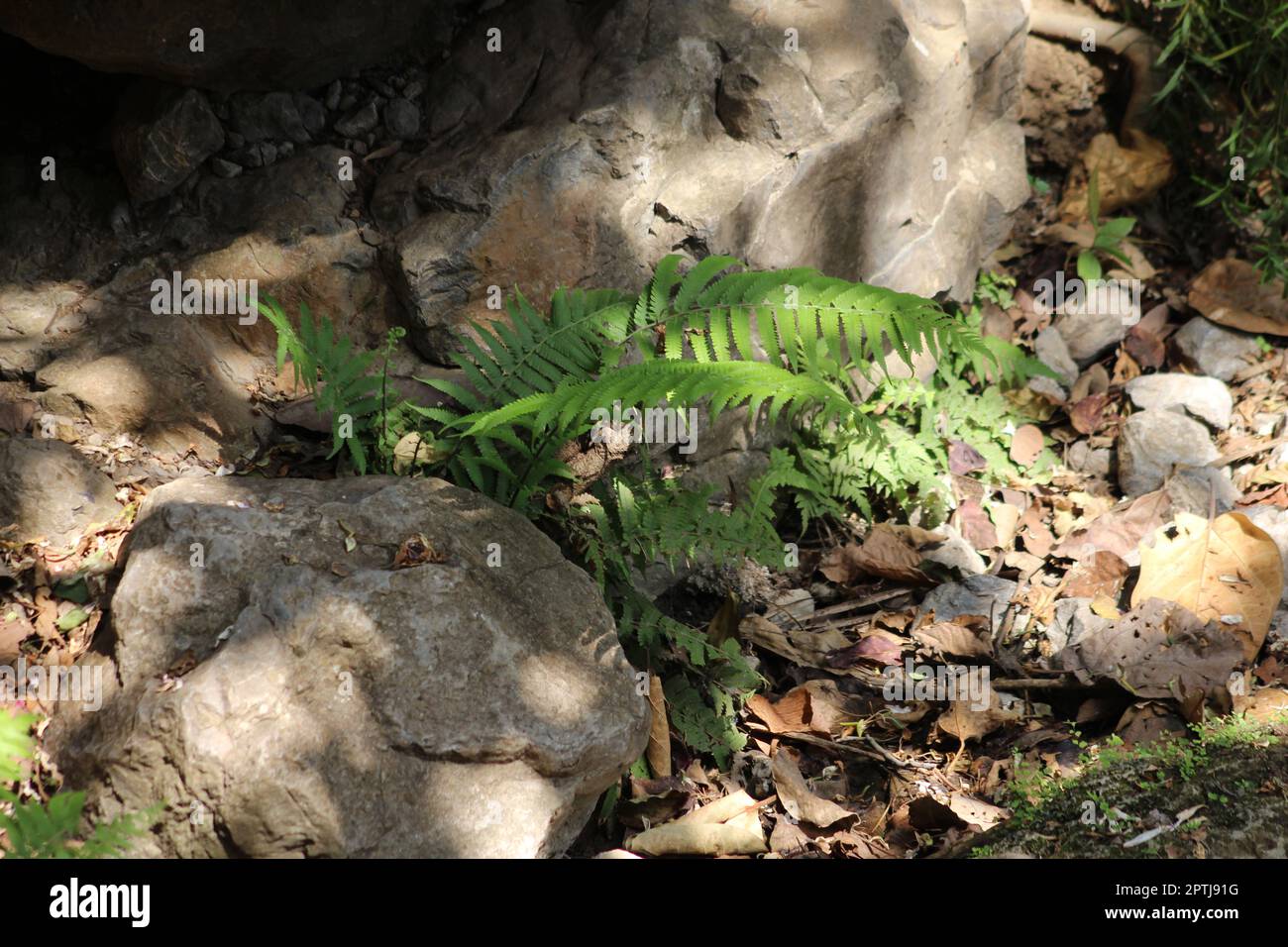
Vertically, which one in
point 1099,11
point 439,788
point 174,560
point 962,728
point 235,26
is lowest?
point 962,728

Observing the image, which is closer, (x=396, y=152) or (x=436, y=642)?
(x=436, y=642)

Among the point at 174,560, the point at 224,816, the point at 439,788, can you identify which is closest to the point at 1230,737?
the point at 439,788

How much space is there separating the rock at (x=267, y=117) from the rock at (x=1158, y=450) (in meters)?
3.89

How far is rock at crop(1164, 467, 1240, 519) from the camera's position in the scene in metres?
4.50

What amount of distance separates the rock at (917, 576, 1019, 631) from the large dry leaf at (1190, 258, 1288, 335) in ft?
7.15

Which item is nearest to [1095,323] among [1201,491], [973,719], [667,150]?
[1201,491]

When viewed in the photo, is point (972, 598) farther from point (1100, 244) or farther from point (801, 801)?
point (1100, 244)

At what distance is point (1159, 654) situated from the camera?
12.2ft

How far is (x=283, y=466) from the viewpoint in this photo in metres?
3.92

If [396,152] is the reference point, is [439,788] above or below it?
below

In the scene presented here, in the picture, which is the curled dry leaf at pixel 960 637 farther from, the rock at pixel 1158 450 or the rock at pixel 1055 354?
the rock at pixel 1055 354

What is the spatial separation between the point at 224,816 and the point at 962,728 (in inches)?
92.3

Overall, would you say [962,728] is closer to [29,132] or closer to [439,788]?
[439,788]
